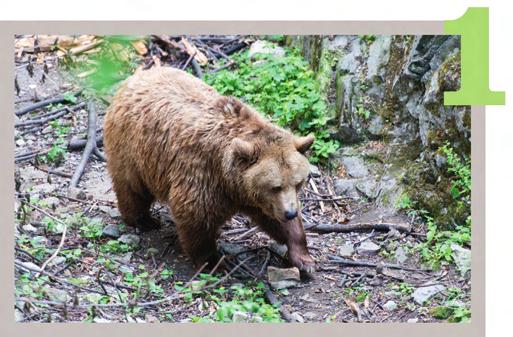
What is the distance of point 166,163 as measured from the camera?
306 inches

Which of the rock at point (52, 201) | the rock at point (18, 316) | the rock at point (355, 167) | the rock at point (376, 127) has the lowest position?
the rock at point (18, 316)

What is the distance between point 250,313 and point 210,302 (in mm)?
556

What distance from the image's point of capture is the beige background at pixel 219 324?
20.2ft

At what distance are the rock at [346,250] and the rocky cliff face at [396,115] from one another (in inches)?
24.9

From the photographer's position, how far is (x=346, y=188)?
8977 mm

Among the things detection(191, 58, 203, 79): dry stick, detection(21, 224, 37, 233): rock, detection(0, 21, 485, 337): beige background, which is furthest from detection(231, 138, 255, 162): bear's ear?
detection(191, 58, 203, 79): dry stick

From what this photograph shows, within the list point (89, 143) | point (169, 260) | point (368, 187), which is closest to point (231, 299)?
point (169, 260)

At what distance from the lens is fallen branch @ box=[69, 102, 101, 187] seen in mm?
9312

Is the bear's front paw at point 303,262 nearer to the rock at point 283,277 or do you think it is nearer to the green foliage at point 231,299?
the rock at point 283,277

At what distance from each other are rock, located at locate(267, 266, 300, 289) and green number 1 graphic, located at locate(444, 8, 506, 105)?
2.45 metres

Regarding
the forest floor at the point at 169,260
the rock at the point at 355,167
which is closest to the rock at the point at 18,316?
the forest floor at the point at 169,260

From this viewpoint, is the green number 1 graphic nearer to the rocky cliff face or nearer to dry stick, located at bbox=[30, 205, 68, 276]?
the rocky cliff face

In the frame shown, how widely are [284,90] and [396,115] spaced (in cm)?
179

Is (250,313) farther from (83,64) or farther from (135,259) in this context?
(83,64)
